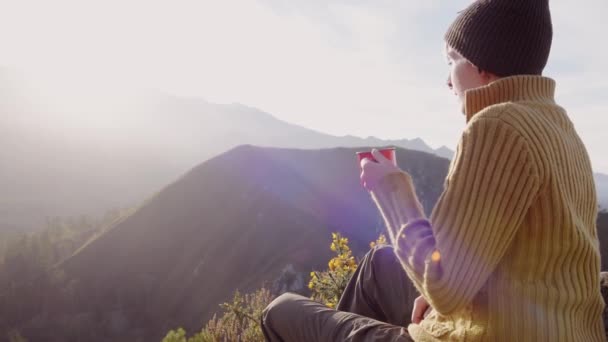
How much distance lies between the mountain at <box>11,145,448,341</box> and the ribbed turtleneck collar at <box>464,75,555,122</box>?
55.8 metres

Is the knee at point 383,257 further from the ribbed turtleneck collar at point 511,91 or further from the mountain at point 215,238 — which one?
the mountain at point 215,238

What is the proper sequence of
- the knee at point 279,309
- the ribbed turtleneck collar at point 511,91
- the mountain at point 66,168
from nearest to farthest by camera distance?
the ribbed turtleneck collar at point 511,91 → the knee at point 279,309 → the mountain at point 66,168

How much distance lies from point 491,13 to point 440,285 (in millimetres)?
843

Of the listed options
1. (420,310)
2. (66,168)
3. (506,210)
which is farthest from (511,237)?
(66,168)

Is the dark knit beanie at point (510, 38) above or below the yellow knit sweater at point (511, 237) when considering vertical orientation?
above

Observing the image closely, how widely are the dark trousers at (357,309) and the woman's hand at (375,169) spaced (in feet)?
1.75

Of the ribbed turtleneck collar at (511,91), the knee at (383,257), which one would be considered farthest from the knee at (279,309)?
the ribbed turtleneck collar at (511,91)

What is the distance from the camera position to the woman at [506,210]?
3.87 feet

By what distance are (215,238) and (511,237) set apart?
Result: 229 ft

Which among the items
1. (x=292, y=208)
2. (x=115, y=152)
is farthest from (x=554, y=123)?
(x=115, y=152)

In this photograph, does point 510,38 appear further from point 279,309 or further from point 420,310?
point 279,309

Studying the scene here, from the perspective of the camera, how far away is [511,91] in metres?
1.38

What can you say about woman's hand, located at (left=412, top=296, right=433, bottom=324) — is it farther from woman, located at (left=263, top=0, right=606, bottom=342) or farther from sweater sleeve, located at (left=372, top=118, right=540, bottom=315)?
sweater sleeve, located at (left=372, top=118, right=540, bottom=315)

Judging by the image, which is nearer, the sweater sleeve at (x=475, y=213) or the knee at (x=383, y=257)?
the sweater sleeve at (x=475, y=213)
